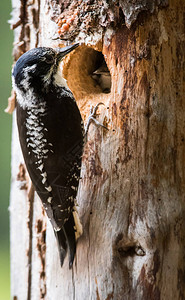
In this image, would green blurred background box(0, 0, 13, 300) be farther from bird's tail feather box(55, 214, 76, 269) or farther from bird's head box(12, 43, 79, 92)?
bird's tail feather box(55, 214, 76, 269)

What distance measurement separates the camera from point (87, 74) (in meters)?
2.60

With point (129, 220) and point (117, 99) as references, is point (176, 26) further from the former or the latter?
point (129, 220)

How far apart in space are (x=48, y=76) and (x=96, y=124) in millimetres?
336

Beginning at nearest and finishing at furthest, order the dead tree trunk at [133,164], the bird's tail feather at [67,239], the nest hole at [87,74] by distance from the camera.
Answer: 1. the dead tree trunk at [133,164]
2. the bird's tail feather at [67,239]
3. the nest hole at [87,74]

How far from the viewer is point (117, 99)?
219 centimetres

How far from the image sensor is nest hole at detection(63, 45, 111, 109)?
242 cm

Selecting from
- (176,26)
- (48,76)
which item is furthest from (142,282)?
(176,26)

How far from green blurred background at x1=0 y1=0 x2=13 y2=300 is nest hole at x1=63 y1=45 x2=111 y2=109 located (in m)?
0.83

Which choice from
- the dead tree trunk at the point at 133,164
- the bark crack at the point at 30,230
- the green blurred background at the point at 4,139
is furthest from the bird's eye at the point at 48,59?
the green blurred background at the point at 4,139

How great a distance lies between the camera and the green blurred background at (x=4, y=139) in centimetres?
328

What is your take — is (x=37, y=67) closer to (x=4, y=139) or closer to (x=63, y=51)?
(x=63, y=51)

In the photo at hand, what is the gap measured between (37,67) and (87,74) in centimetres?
52

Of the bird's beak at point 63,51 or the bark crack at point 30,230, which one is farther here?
the bark crack at point 30,230

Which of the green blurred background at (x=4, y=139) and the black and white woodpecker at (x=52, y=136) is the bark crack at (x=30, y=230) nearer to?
the black and white woodpecker at (x=52, y=136)
